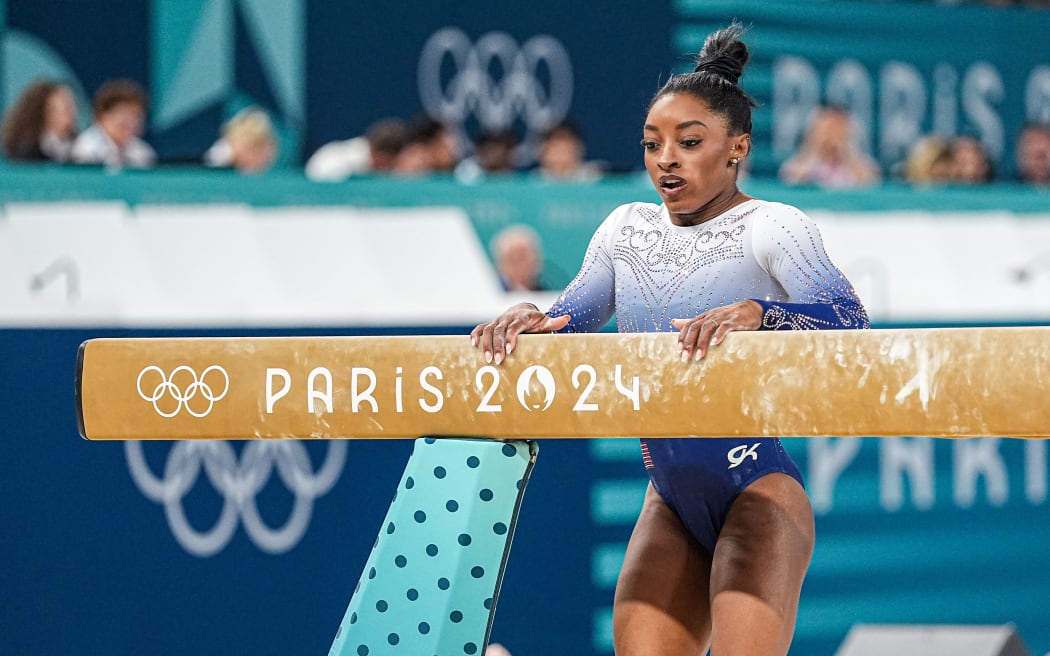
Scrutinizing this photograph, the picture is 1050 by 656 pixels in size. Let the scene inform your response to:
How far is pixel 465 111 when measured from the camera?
29.9ft

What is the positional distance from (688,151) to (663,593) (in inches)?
36.7

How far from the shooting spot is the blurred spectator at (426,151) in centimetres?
648

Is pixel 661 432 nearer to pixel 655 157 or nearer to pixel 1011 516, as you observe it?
pixel 655 157

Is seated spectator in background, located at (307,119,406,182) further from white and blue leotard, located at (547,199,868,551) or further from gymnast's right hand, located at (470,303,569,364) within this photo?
gymnast's right hand, located at (470,303,569,364)

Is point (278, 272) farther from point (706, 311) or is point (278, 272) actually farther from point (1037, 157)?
point (1037, 157)

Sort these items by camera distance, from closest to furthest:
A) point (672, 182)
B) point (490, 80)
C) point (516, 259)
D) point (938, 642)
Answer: point (672, 182) → point (938, 642) → point (516, 259) → point (490, 80)

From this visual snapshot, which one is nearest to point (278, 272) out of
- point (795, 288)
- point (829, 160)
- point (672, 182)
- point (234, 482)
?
point (234, 482)

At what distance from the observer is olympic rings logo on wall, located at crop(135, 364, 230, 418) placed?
2555 mm

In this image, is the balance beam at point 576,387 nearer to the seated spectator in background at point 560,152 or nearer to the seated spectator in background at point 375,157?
the seated spectator in background at point 375,157

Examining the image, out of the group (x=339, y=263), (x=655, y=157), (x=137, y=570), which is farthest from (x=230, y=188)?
(x=655, y=157)

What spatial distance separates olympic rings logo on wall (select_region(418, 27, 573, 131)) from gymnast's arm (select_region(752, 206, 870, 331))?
655 cm

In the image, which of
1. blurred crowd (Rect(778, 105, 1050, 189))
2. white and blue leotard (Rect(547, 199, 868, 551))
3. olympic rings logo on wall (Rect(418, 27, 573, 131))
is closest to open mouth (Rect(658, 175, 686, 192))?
white and blue leotard (Rect(547, 199, 868, 551))

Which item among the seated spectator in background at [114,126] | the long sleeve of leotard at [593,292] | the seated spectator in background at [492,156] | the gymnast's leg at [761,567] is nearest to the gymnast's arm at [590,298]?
the long sleeve of leotard at [593,292]

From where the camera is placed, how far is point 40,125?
5.97 m
